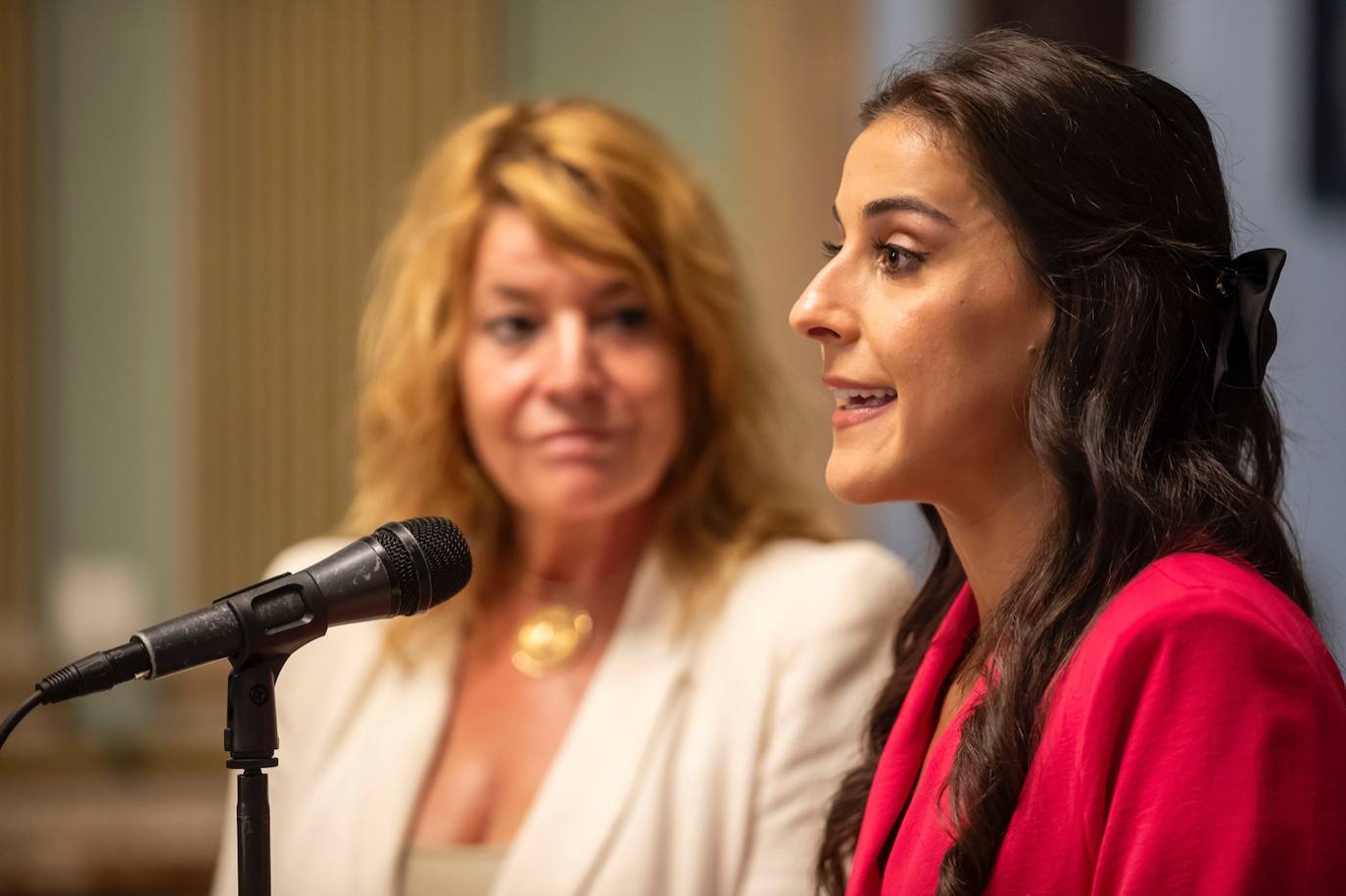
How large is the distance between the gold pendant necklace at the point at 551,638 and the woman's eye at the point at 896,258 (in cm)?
104

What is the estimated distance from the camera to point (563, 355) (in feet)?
6.91

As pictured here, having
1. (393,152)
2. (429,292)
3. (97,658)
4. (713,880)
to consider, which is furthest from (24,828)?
(97,658)

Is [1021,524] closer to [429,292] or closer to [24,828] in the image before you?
[429,292]

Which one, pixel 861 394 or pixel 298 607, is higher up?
pixel 861 394

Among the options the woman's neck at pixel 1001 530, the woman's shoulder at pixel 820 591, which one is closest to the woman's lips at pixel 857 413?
the woman's neck at pixel 1001 530

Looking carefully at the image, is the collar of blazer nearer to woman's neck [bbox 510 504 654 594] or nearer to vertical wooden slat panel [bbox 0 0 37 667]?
woman's neck [bbox 510 504 654 594]

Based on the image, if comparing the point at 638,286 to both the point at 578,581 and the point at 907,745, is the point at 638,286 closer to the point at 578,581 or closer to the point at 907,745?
the point at 578,581

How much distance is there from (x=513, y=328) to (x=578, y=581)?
389mm

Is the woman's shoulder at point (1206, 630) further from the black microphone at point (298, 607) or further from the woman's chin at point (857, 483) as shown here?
the black microphone at point (298, 607)

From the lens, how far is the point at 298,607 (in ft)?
4.00

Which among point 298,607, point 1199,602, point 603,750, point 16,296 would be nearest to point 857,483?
point 1199,602

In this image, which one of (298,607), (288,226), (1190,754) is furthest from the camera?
(288,226)

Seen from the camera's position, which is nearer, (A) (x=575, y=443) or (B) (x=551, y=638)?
(A) (x=575, y=443)

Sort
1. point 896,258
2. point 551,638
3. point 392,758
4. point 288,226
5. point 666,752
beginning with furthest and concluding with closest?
1. point 288,226
2. point 551,638
3. point 392,758
4. point 666,752
5. point 896,258
